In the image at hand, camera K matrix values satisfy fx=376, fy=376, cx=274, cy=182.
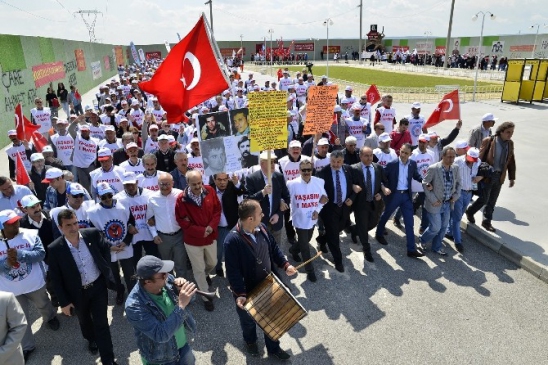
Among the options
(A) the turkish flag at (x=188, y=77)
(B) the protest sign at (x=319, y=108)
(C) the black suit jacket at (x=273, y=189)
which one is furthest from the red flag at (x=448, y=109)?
(A) the turkish flag at (x=188, y=77)

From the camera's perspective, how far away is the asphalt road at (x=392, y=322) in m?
4.48

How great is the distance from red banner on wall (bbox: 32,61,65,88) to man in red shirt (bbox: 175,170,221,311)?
19.3m

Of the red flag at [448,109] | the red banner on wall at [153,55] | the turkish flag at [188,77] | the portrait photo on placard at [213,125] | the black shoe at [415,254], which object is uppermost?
the red banner on wall at [153,55]

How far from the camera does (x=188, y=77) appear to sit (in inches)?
217

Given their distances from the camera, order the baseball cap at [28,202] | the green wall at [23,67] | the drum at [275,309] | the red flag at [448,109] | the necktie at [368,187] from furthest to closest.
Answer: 1. the green wall at [23,67]
2. the red flag at [448,109]
3. the necktie at [368,187]
4. the baseball cap at [28,202]
5. the drum at [275,309]

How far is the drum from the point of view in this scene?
3854mm

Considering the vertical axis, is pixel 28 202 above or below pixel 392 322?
above

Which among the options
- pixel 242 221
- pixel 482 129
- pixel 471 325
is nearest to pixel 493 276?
pixel 471 325

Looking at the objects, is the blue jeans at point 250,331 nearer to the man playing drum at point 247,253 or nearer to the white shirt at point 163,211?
the man playing drum at point 247,253

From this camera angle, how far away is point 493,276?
5965 millimetres

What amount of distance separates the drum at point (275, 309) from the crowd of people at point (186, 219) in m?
0.18

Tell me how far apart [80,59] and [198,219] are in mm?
34993

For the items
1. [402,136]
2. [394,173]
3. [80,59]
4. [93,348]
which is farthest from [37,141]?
[80,59]

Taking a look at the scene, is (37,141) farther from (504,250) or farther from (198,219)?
(504,250)
